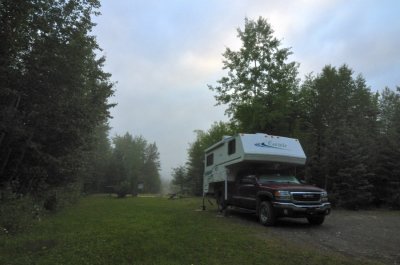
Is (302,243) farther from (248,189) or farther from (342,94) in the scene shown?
(342,94)

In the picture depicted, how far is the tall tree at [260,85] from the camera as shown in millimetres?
27125

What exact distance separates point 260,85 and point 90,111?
46.1ft

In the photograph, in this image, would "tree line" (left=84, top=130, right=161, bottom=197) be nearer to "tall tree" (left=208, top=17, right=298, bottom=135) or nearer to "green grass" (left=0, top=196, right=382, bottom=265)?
"tall tree" (left=208, top=17, right=298, bottom=135)

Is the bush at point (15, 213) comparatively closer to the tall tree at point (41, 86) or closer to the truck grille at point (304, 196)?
the tall tree at point (41, 86)

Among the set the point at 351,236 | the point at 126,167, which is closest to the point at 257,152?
the point at 351,236

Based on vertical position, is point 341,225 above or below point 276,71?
below

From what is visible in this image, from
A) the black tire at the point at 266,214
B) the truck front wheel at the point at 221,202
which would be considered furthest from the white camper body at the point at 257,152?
the black tire at the point at 266,214

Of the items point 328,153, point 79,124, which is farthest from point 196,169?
point 79,124

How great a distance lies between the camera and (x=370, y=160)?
77.3 ft

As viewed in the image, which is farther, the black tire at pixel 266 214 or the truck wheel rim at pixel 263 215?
the truck wheel rim at pixel 263 215

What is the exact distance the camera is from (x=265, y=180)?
46.7 ft

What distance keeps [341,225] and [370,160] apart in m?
11.5

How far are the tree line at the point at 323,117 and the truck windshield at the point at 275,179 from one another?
8.72m

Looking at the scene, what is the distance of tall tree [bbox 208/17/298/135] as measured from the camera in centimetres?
A: 2712
